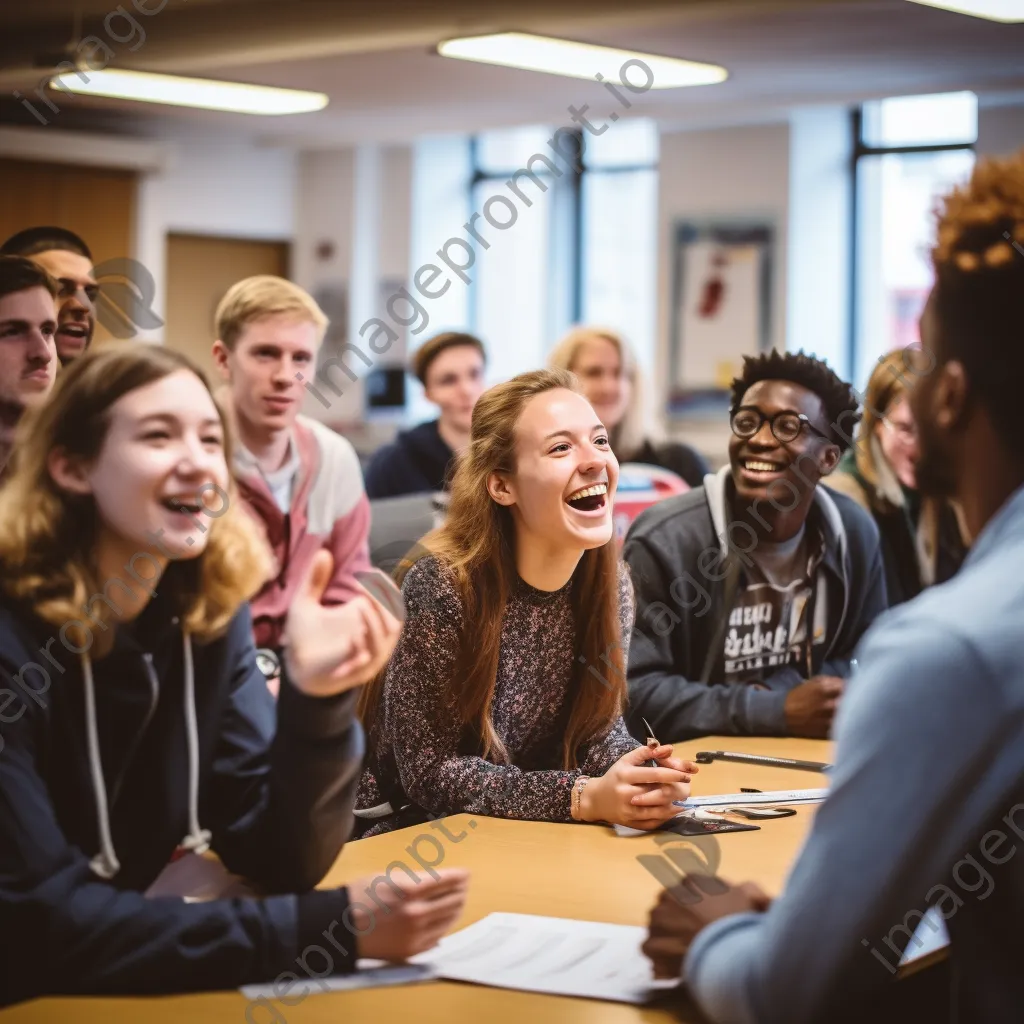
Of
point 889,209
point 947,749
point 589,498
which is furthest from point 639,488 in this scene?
point 889,209

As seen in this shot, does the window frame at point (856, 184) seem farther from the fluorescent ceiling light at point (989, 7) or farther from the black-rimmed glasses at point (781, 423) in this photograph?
the black-rimmed glasses at point (781, 423)

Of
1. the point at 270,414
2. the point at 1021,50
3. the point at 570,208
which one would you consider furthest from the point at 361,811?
the point at 570,208

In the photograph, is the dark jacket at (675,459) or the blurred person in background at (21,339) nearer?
the blurred person in background at (21,339)

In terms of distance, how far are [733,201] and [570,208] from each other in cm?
177

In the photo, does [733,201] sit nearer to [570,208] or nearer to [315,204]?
[570,208]

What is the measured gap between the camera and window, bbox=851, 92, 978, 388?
8305 millimetres

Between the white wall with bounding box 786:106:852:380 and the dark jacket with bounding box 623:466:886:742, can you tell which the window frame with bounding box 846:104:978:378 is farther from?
the dark jacket with bounding box 623:466:886:742

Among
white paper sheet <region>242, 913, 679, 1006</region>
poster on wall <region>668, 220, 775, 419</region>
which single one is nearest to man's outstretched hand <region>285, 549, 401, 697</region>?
white paper sheet <region>242, 913, 679, 1006</region>

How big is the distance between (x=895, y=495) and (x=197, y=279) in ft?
23.3

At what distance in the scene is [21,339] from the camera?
1782mm

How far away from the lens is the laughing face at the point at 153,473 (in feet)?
4.70

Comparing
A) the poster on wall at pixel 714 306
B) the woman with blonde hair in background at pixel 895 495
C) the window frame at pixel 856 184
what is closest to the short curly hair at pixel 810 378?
the woman with blonde hair in background at pixel 895 495

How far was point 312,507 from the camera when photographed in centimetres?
339

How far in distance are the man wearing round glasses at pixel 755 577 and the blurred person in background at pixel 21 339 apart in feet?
4.98
